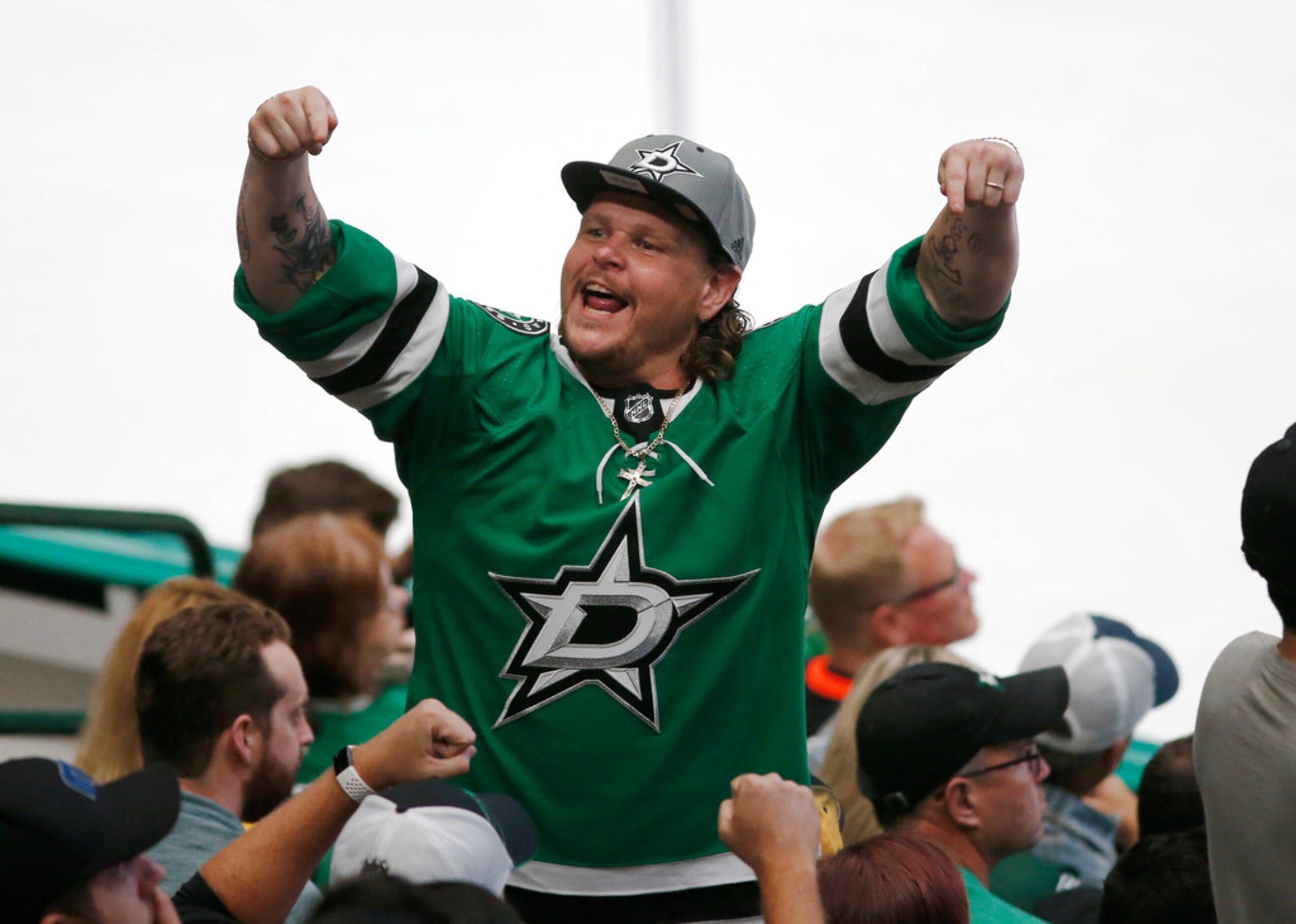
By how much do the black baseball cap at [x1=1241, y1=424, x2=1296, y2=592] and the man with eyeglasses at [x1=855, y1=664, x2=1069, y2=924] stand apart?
68cm

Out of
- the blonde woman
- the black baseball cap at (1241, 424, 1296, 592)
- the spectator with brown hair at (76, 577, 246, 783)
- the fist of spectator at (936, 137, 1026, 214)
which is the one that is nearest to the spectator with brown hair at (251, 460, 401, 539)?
the spectator with brown hair at (76, 577, 246, 783)

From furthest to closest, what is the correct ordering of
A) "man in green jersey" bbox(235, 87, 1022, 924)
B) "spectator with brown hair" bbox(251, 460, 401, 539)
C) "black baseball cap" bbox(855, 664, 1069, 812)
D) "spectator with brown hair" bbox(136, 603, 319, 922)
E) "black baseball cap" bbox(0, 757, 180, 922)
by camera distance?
1. "spectator with brown hair" bbox(251, 460, 401, 539)
2. "black baseball cap" bbox(855, 664, 1069, 812)
3. "spectator with brown hair" bbox(136, 603, 319, 922)
4. "man in green jersey" bbox(235, 87, 1022, 924)
5. "black baseball cap" bbox(0, 757, 180, 922)

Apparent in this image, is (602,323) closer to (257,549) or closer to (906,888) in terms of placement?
(906,888)

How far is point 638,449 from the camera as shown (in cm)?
176

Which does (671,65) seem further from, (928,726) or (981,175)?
(981,175)

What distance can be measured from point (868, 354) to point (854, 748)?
0.84m

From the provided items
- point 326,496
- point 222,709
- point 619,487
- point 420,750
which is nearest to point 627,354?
point 619,487

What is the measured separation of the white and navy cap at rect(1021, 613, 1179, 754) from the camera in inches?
100

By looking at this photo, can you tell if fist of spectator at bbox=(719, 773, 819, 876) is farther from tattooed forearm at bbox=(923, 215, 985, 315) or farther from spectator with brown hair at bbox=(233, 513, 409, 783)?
spectator with brown hair at bbox=(233, 513, 409, 783)

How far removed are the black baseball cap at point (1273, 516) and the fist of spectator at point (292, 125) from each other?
96 centimetres

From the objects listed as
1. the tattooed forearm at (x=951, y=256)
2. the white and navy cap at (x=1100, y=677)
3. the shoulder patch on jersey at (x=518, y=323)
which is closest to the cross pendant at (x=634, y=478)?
the shoulder patch on jersey at (x=518, y=323)

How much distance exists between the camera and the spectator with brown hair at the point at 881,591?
9.93ft

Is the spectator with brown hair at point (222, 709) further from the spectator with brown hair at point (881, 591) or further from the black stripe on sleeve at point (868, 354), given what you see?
the spectator with brown hair at point (881, 591)

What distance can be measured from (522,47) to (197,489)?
2046 millimetres
